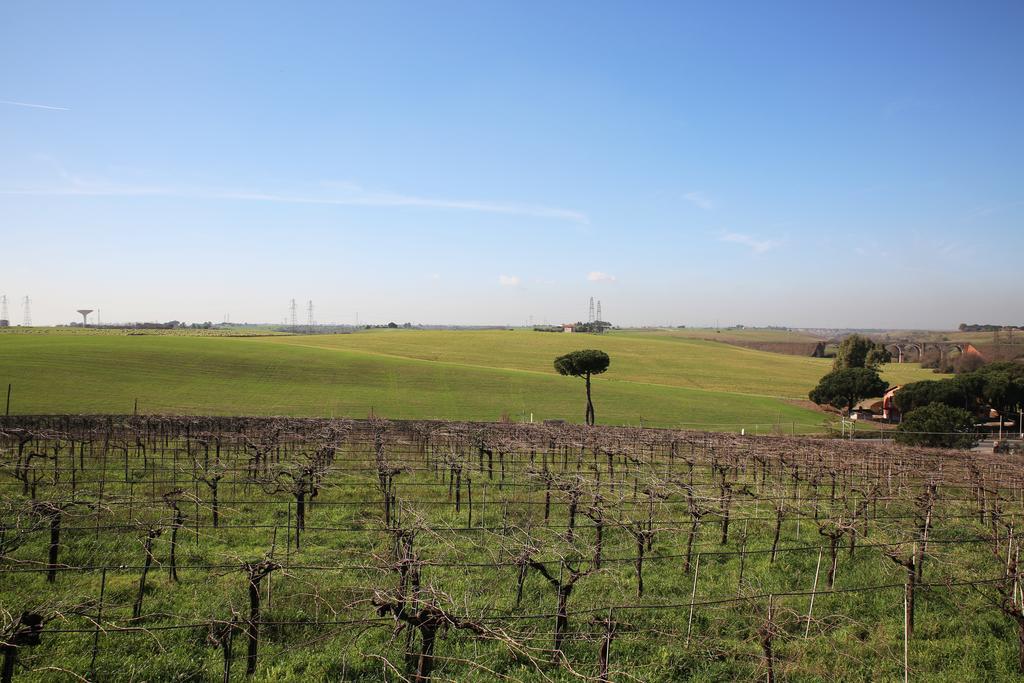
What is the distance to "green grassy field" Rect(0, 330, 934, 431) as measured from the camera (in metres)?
44.5

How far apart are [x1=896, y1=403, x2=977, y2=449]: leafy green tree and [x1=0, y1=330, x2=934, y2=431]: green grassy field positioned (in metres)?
8.80

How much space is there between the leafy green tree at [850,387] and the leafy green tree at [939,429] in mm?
14259

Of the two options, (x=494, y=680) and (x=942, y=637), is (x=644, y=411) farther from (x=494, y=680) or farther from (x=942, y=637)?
(x=494, y=680)

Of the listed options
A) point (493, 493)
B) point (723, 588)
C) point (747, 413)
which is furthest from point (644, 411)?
point (723, 588)

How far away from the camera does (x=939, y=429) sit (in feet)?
116

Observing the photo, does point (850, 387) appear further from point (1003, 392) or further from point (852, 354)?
point (852, 354)

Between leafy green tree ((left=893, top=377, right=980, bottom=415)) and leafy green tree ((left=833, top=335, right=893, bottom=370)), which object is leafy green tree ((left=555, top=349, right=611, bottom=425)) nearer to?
leafy green tree ((left=893, top=377, right=980, bottom=415))

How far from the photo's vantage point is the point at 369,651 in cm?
927

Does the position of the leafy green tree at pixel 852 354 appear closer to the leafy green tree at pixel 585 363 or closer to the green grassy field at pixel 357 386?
the green grassy field at pixel 357 386

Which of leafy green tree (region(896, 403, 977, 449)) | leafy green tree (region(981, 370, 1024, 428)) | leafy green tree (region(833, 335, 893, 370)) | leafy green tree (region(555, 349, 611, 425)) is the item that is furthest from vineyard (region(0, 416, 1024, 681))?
leafy green tree (region(833, 335, 893, 370))

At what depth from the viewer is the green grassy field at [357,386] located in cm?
4447

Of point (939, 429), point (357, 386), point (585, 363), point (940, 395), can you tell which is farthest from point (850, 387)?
point (357, 386)

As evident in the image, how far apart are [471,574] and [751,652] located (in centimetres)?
537

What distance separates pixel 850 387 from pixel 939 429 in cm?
1642
